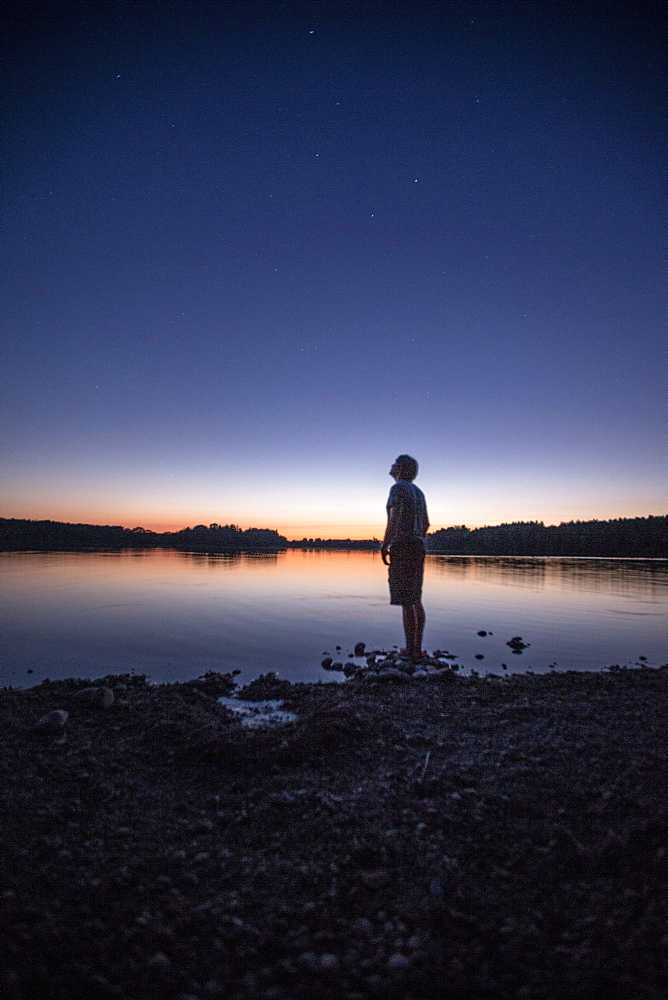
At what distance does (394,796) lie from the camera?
416 cm

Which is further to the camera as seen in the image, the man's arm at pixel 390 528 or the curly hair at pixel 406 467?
the curly hair at pixel 406 467

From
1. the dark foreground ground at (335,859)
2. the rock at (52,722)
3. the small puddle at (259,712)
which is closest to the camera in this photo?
the dark foreground ground at (335,859)

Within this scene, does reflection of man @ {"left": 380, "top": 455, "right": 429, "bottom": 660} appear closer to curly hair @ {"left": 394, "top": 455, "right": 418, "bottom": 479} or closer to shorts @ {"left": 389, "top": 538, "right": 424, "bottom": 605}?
shorts @ {"left": 389, "top": 538, "right": 424, "bottom": 605}

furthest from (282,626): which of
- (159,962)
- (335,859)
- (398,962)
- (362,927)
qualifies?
(398,962)

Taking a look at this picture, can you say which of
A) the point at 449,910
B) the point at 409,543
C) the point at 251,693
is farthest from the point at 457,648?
the point at 449,910

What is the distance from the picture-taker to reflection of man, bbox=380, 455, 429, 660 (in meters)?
9.67

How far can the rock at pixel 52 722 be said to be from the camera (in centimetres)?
563

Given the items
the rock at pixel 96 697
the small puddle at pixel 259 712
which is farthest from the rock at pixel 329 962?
the rock at pixel 96 697

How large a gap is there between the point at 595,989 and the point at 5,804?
430 cm

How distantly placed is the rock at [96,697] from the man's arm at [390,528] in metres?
5.48

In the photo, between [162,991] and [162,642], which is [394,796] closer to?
[162,991]

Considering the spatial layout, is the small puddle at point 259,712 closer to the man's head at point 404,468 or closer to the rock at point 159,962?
the rock at point 159,962

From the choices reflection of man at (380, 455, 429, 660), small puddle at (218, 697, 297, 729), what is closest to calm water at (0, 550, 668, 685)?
reflection of man at (380, 455, 429, 660)

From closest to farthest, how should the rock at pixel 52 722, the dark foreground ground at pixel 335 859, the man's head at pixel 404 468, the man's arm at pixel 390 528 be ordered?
the dark foreground ground at pixel 335 859, the rock at pixel 52 722, the man's arm at pixel 390 528, the man's head at pixel 404 468
